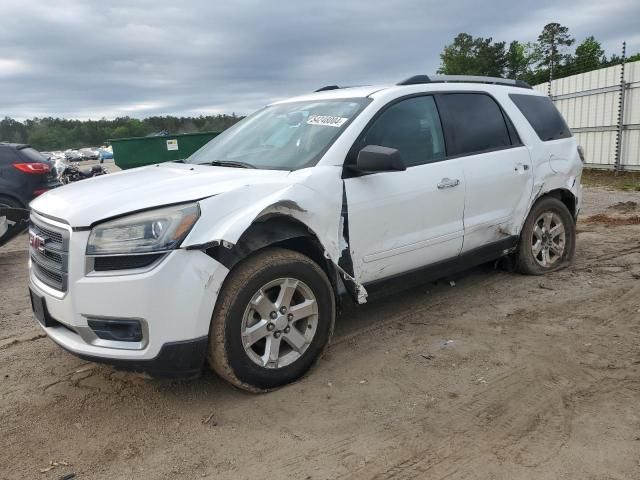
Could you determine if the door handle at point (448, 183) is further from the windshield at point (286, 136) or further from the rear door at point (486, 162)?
the windshield at point (286, 136)

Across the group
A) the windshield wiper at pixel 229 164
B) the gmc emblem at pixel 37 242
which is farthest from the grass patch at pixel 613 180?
the gmc emblem at pixel 37 242

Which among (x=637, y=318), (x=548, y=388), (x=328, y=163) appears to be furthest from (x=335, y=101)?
(x=637, y=318)

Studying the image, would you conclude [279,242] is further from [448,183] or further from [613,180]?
[613,180]

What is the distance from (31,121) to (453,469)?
4469 inches

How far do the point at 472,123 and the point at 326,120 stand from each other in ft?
4.54

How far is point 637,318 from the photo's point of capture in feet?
13.3

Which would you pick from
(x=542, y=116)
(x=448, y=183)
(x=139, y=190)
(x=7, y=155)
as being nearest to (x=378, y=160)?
(x=448, y=183)

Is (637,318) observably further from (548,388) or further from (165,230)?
(165,230)

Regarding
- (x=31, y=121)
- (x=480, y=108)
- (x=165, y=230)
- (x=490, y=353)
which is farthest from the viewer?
(x=31, y=121)

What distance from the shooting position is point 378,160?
3.32m

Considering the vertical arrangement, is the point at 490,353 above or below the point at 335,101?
below

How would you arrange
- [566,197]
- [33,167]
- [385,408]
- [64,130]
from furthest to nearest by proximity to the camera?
[64,130], [33,167], [566,197], [385,408]

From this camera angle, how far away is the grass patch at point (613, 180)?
11.7 meters

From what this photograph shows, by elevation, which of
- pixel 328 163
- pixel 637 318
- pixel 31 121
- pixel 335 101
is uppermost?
pixel 31 121
